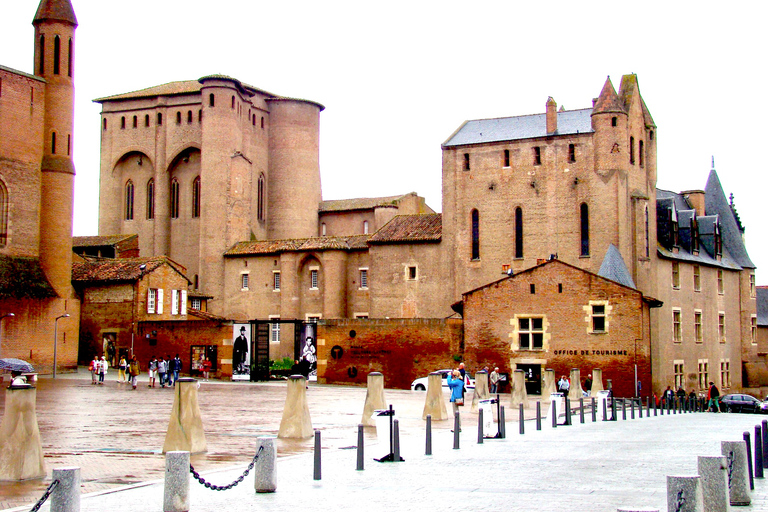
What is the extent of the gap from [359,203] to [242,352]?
1232 inches

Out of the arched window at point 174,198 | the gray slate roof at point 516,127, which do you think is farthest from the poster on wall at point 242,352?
the arched window at point 174,198

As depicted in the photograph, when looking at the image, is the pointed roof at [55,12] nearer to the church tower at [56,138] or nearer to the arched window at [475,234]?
the church tower at [56,138]

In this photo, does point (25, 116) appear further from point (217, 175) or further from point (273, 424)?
point (273, 424)

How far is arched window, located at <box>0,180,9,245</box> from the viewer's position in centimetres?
5028

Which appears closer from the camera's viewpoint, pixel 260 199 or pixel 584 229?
pixel 584 229

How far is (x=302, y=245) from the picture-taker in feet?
212

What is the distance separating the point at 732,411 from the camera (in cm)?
4500

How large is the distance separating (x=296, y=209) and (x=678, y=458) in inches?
2481

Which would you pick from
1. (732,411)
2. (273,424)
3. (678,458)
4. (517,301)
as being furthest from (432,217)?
(678,458)

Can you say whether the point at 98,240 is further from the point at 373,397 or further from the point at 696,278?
the point at 373,397

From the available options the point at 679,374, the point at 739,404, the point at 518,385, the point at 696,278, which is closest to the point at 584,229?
the point at 696,278

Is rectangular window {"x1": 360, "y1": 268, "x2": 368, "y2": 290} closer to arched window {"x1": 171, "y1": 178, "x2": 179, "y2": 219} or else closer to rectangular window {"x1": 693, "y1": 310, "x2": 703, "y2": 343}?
arched window {"x1": 171, "y1": 178, "x2": 179, "y2": 219}

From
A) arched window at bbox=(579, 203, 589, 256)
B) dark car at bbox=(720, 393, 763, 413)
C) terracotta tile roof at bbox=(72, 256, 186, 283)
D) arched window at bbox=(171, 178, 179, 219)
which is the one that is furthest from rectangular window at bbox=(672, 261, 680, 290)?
arched window at bbox=(171, 178, 179, 219)

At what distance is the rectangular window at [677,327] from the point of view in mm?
52656
